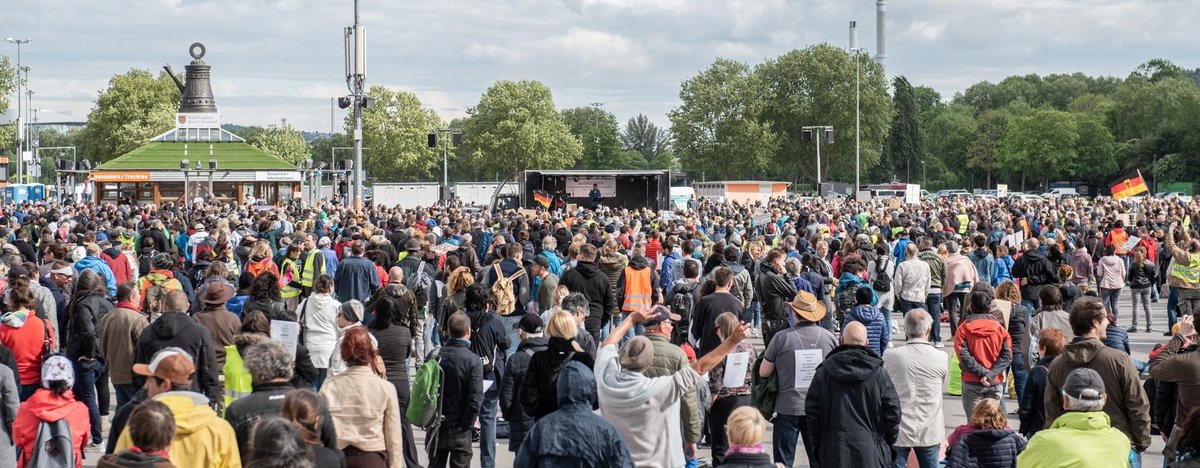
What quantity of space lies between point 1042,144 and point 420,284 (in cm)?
9247

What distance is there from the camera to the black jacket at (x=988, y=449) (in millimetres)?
6398

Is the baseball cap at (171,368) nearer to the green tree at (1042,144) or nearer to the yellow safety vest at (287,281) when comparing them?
the yellow safety vest at (287,281)

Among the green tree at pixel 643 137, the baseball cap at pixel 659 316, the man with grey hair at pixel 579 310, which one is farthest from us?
the green tree at pixel 643 137

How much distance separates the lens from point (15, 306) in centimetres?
913

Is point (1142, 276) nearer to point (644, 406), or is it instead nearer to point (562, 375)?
point (644, 406)

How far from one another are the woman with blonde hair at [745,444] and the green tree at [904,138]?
108 metres

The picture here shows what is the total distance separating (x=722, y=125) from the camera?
9256cm

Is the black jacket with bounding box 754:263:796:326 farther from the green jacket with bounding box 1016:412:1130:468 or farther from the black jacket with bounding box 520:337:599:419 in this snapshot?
the green jacket with bounding box 1016:412:1130:468

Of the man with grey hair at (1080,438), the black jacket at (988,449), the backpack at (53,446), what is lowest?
the backpack at (53,446)

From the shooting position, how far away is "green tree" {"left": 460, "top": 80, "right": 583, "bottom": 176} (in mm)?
94250

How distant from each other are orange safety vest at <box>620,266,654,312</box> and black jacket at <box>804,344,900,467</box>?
19.0 feet

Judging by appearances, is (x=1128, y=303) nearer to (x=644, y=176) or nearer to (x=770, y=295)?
(x=770, y=295)

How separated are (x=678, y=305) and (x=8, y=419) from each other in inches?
249

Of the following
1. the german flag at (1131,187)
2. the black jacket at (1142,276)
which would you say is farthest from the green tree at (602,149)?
the black jacket at (1142,276)
